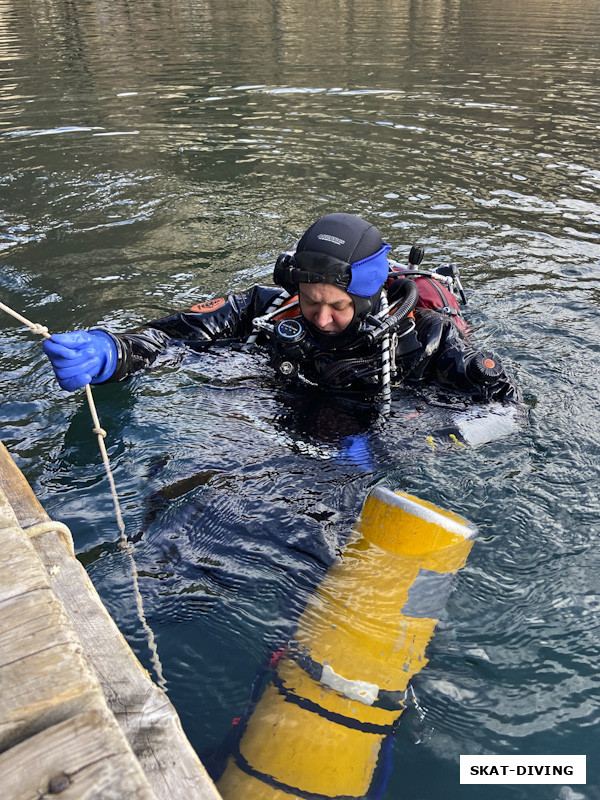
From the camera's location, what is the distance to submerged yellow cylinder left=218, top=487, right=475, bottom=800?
2.09 metres

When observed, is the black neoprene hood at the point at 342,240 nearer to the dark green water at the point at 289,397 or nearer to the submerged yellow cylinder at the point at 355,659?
the dark green water at the point at 289,397

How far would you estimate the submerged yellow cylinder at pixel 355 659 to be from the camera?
2090 mm

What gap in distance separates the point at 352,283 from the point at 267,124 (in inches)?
314

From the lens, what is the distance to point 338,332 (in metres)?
3.64

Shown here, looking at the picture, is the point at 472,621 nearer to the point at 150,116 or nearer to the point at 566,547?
the point at 566,547

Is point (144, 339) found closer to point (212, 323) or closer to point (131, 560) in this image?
point (212, 323)

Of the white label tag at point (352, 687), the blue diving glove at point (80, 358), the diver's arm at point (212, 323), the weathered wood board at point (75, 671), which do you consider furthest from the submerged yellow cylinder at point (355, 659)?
the diver's arm at point (212, 323)

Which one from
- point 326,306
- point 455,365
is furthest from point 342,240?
point 455,365

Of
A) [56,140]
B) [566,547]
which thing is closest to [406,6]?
[56,140]

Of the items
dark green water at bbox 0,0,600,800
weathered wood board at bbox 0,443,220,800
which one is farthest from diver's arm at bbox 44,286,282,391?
weathered wood board at bbox 0,443,220,800

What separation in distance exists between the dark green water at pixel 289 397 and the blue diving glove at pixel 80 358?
0.56 metres

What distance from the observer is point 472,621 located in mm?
2791

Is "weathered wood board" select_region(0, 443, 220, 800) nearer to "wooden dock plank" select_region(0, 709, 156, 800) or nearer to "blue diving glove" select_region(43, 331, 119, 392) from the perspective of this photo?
"wooden dock plank" select_region(0, 709, 156, 800)

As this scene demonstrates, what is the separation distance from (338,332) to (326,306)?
20cm
